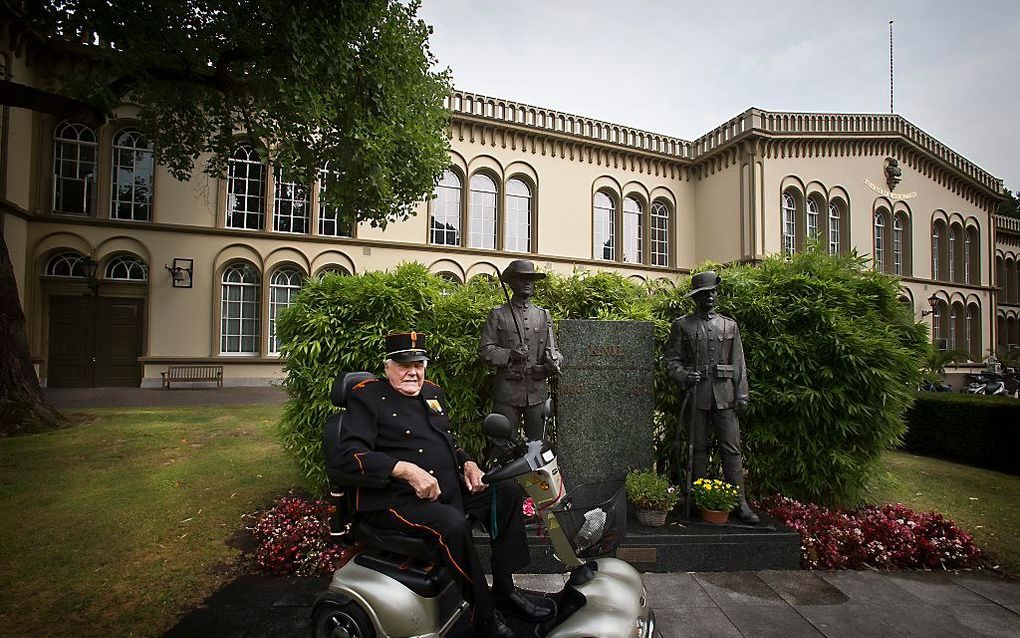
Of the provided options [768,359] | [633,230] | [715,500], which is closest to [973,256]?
[633,230]

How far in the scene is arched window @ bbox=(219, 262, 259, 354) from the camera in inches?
687

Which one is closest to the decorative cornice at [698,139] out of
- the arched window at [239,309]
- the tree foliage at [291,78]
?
the tree foliage at [291,78]

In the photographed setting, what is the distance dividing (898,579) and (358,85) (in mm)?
11655

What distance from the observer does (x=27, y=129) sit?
14.9 metres

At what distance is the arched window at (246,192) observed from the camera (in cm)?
1767

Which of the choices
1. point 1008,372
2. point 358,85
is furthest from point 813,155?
point 358,85

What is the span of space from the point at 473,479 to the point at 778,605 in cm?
280

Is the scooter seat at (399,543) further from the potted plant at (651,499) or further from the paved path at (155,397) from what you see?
the paved path at (155,397)

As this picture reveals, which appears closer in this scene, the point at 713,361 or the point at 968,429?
the point at 713,361

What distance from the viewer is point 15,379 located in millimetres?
9367

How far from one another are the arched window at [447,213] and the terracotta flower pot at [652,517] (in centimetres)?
1726

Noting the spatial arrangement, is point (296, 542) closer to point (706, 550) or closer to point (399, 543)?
point (399, 543)

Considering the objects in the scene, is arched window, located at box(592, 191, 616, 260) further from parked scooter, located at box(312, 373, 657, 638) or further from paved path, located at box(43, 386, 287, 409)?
parked scooter, located at box(312, 373, 657, 638)

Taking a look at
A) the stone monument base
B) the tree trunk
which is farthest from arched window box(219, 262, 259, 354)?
the stone monument base
